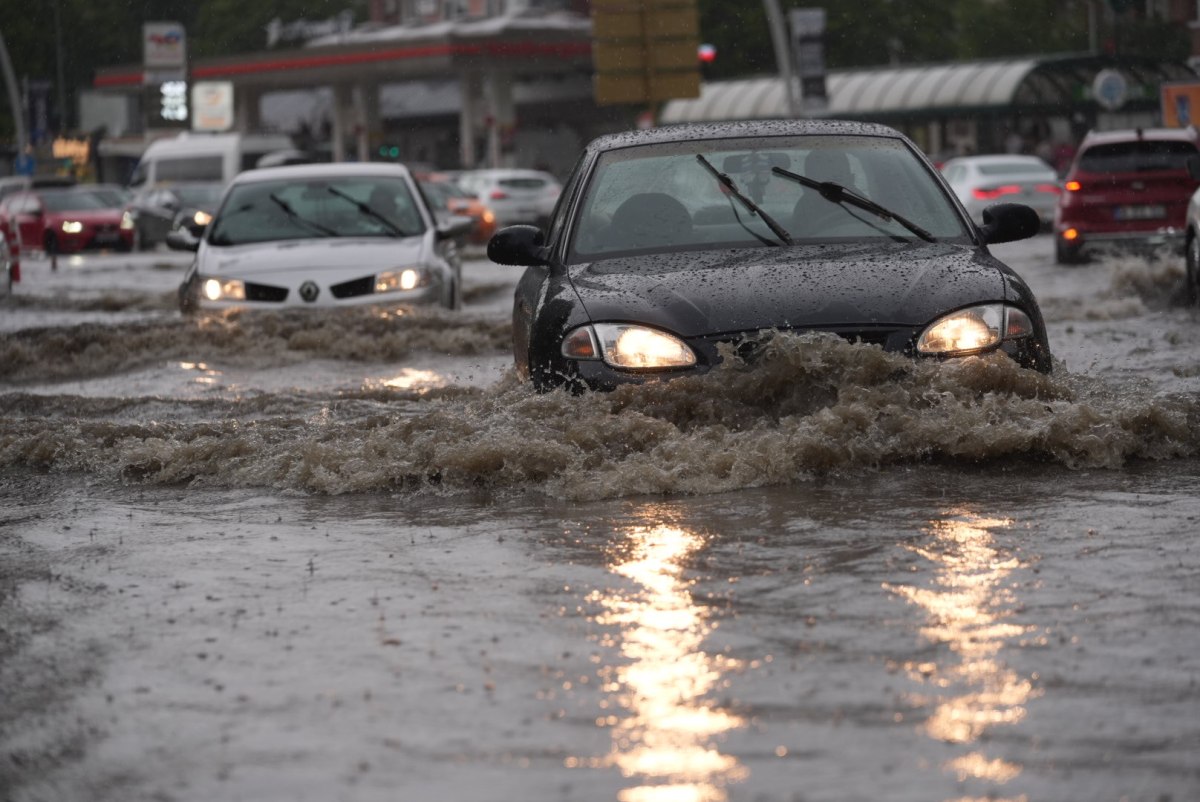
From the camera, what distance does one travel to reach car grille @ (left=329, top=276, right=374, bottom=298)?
1552 cm

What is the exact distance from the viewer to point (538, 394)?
27.1 feet

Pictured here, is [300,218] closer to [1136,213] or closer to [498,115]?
[1136,213]

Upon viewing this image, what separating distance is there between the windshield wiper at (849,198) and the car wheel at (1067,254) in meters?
18.5

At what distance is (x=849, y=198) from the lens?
898cm

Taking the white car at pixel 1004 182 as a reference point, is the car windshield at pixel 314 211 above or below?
above

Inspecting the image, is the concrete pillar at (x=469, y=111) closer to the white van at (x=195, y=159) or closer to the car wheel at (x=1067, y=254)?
the white van at (x=195, y=159)

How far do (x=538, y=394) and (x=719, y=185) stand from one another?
138 centimetres

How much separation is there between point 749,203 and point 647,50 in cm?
1977

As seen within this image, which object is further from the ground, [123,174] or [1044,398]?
[1044,398]

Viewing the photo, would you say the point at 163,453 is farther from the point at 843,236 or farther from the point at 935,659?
the point at 935,659

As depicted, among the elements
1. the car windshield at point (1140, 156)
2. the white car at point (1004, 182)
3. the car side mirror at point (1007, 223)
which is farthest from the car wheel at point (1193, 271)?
the white car at point (1004, 182)

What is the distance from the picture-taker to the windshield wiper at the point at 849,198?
28.8 feet

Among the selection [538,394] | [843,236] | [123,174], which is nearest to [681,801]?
[538,394]

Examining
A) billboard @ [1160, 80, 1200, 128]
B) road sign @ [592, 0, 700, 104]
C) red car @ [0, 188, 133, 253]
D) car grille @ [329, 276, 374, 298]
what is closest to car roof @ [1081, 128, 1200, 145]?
road sign @ [592, 0, 700, 104]
